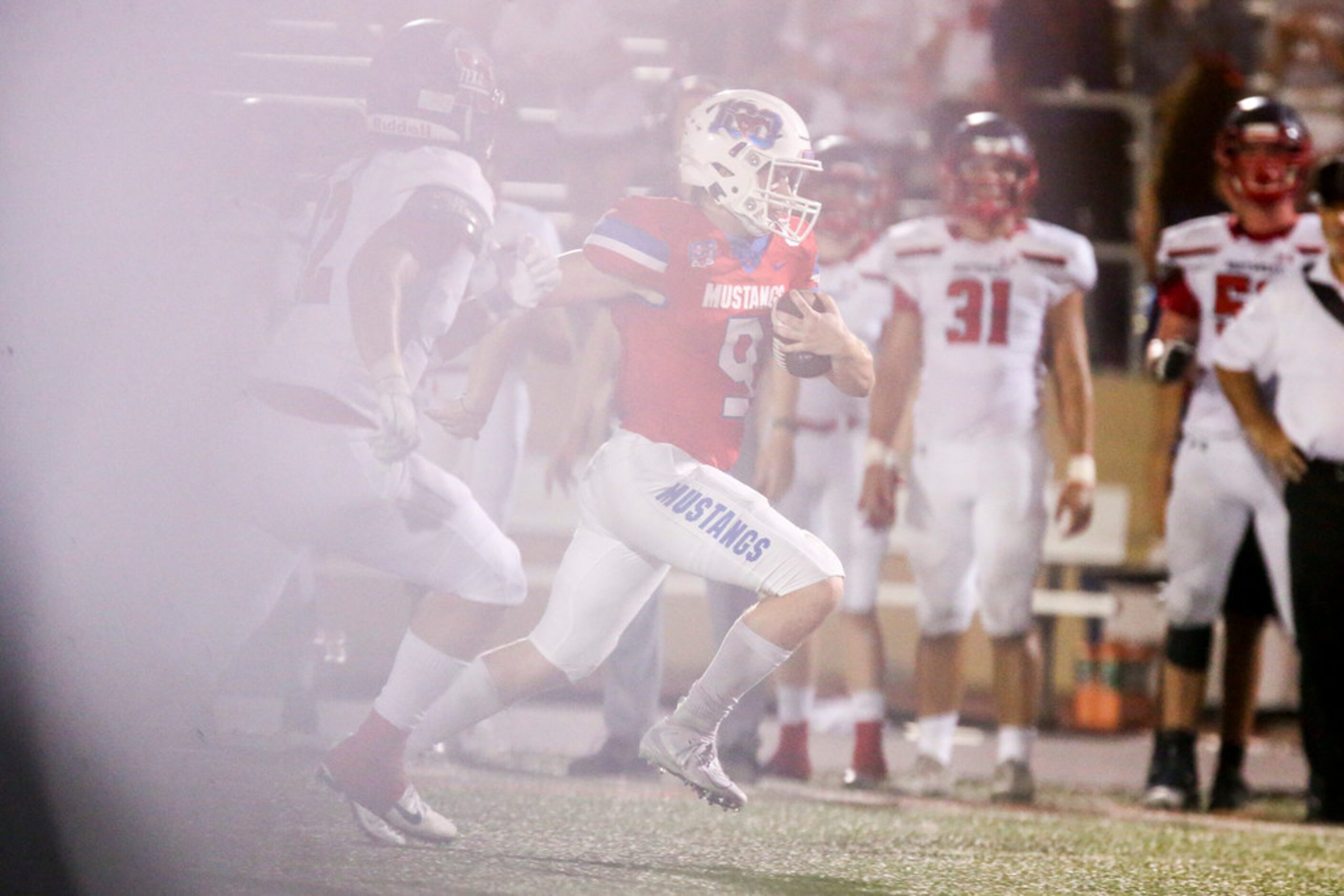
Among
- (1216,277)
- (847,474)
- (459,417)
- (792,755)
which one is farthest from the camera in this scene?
(1216,277)

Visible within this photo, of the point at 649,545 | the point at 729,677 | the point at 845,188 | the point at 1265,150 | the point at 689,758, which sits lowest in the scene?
the point at 689,758

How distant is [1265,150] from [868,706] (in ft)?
5.22

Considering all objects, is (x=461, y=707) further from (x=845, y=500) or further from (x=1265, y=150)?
(x=1265, y=150)

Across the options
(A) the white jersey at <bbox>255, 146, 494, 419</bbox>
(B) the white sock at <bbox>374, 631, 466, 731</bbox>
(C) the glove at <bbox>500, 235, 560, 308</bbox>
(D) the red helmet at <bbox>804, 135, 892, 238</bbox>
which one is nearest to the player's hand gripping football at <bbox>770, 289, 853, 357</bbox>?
(C) the glove at <bbox>500, 235, 560, 308</bbox>

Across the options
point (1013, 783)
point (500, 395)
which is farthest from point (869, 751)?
point (500, 395)

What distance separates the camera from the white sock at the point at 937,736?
13.7 ft

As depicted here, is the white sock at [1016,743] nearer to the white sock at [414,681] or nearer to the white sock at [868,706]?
the white sock at [868,706]

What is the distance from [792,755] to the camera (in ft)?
13.6

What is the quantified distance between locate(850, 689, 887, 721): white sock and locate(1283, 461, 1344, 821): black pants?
3.08 feet

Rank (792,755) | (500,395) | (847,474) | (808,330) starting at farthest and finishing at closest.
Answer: (847,474)
(792,755)
(500,395)
(808,330)

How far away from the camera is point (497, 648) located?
9.98 feet

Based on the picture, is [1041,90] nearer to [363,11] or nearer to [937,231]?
[937,231]

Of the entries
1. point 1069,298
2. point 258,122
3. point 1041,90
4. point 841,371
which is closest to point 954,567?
point 1069,298

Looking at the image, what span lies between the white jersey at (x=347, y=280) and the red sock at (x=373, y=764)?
52cm
